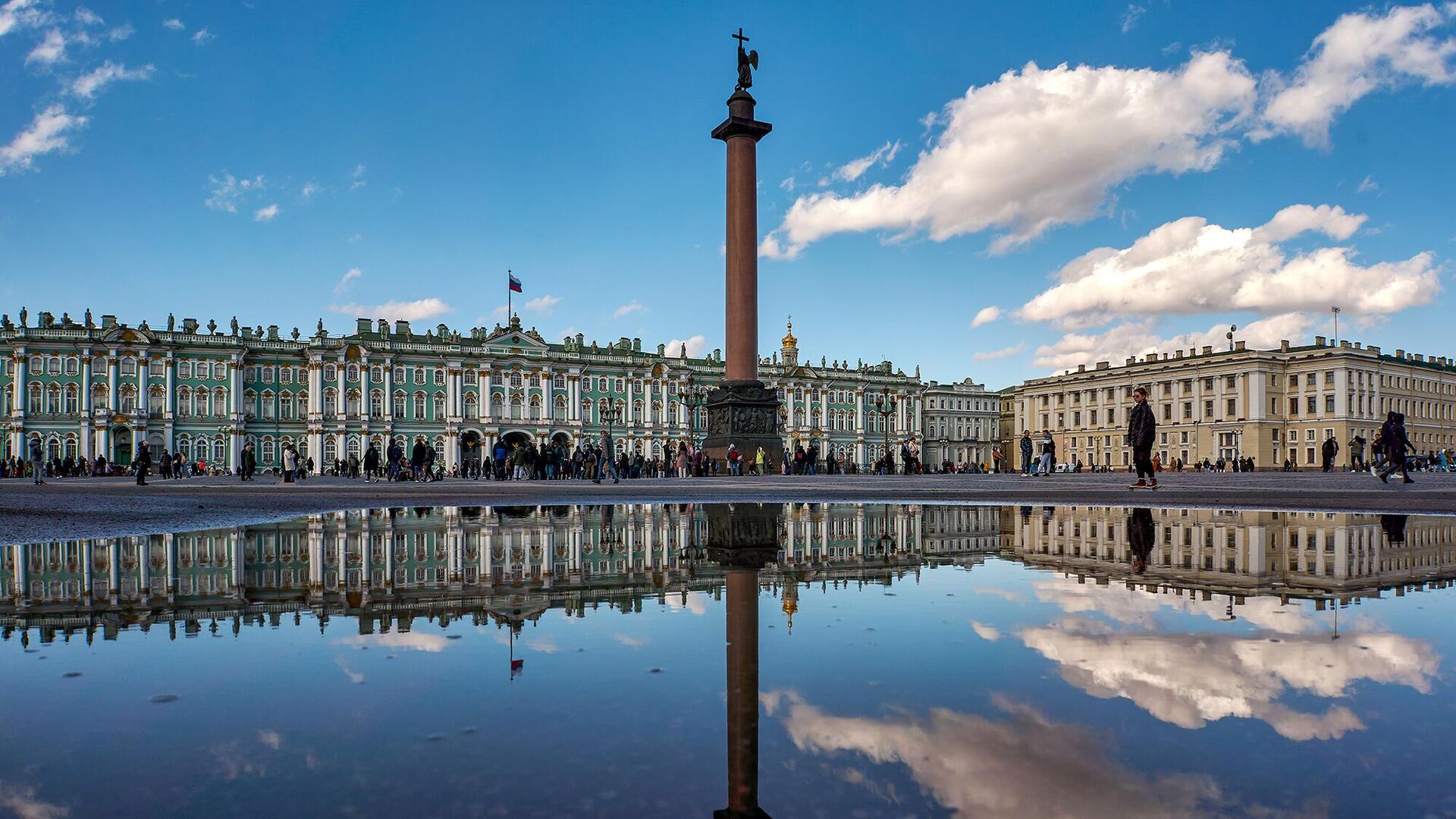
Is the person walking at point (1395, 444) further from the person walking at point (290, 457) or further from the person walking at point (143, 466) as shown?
the person walking at point (290, 457)

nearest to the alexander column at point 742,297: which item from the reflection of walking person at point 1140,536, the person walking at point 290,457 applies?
the reflection of walking person at point 1140,536

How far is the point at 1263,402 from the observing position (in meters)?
84.2

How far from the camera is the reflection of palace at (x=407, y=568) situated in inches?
142

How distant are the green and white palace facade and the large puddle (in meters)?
56.8

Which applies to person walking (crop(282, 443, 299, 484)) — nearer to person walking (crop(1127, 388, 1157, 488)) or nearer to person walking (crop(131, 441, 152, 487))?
person walking (crop(131, 441, 152, 487))

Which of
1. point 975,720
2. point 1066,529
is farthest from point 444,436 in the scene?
point 975,720

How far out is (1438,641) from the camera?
291 centimetres

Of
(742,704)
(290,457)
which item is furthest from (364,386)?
(742,704)

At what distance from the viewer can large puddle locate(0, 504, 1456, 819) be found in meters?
1.67

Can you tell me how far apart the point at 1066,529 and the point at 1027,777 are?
6.07 m

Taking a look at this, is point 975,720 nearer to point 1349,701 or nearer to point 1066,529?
point 1349,701

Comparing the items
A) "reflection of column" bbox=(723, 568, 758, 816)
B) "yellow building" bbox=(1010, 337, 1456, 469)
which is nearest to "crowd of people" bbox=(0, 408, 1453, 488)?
"reflection of column" bbox=(723, 568, 758, 816)

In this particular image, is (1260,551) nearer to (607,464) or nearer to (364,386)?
(607,464)

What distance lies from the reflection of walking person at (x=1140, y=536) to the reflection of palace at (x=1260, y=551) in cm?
5
